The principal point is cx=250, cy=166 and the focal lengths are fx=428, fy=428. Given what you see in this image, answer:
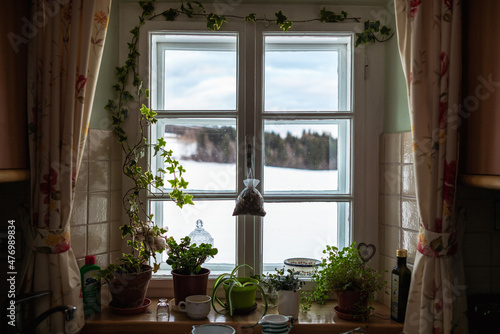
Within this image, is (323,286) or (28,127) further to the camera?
(323,286)

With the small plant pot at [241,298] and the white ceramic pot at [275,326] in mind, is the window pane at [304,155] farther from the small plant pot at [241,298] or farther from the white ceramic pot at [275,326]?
the white ceramic pot at [275,326]

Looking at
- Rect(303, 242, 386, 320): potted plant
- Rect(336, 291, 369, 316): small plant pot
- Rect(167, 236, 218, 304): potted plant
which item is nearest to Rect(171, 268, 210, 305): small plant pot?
Rect(167, 236, 218, 304): potted plant

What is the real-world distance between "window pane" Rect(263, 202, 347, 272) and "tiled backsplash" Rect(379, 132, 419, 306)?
0.64 ft

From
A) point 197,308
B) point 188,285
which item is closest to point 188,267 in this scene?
point 188,285

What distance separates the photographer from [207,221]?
6.47ft

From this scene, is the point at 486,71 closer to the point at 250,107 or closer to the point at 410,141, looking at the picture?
the point at 410,141

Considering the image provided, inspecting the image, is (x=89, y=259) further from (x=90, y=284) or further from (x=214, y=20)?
(x=214, y=20)

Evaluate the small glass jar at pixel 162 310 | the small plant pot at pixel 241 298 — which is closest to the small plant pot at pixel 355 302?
the small plant pot at pixel 241 298

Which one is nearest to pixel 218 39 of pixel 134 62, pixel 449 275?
pixel 134 62

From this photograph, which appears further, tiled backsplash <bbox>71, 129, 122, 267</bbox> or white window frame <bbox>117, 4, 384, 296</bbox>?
white window frame <bbox>117, 4, 384, 296</bbox>

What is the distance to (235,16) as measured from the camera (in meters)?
1.92

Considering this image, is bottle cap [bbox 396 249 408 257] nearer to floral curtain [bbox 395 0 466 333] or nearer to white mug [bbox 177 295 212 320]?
floral curtain [bbox 395 0 466 333]

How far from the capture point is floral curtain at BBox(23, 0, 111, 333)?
1.49m

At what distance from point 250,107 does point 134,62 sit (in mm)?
551
